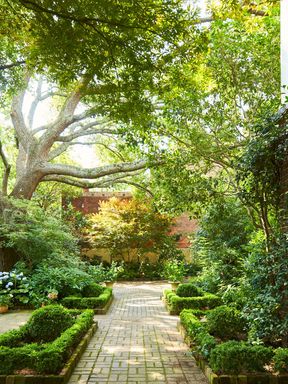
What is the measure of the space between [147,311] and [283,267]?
6135 millimetres

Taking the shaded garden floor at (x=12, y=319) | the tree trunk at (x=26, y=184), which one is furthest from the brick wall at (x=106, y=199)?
the shaded garden floor at (x=12, y=319)

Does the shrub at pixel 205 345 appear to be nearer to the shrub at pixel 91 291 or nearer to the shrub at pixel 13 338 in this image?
the shrub at pixel 13 338

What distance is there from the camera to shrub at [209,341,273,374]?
4863mm

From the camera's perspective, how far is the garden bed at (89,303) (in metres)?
10.2

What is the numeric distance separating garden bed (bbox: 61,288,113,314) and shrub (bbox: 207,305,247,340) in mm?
4499

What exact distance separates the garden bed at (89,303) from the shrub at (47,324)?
355cm

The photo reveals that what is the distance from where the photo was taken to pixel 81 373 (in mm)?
5336

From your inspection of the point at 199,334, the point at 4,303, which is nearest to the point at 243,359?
the point at 199,334

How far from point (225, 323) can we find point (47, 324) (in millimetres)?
2786

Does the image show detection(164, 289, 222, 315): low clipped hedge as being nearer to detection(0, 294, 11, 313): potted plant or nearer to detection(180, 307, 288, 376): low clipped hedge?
detection(0, 294, 11, 313): potted plant

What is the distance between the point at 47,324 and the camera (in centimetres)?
650

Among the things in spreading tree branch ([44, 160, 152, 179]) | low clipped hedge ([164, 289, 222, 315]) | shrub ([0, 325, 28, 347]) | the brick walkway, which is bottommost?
the brick walkway

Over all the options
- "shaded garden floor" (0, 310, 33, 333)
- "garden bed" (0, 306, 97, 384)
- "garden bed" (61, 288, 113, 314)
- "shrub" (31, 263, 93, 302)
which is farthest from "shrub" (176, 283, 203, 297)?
"garden bed" (0, 306, 97, 384)

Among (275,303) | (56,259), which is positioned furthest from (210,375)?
(56,259)
